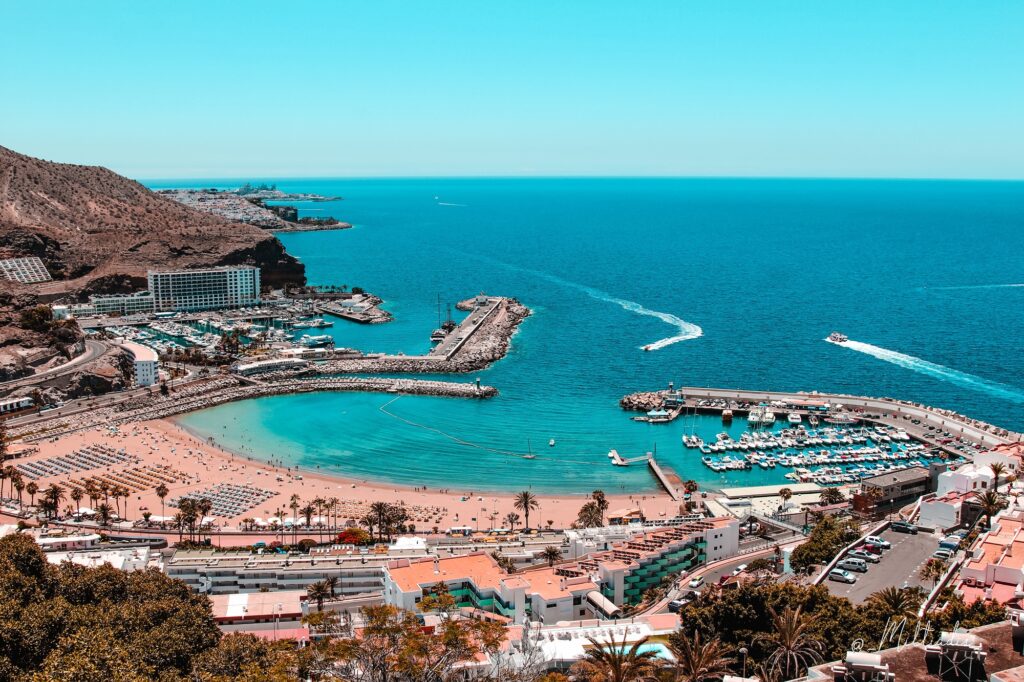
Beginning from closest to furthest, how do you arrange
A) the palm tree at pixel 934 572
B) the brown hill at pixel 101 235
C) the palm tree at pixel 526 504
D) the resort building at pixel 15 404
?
the palm tree at pixel 934 572 → the palm tree at pixel 526 504 → the resort building at pixel 15 404 → the brown hill at pixel 101 235

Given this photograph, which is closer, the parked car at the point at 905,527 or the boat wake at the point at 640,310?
the parked car at the point at 905,527

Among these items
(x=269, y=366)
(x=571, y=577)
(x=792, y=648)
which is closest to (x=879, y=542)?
(x=571, y=577)

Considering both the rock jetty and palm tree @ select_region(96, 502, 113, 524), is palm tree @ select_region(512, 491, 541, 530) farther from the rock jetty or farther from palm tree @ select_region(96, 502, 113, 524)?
palm tree @ select_region(96, 502, 113, 524)

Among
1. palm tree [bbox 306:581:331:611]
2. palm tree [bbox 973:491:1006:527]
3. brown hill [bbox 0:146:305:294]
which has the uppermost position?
brown hill [bbox 0:146:305:294]

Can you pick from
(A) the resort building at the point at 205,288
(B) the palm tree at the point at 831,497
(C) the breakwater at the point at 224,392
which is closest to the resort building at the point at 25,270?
(A) the resort building at the point at 205,288

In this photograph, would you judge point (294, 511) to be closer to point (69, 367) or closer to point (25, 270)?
point (69, 367)

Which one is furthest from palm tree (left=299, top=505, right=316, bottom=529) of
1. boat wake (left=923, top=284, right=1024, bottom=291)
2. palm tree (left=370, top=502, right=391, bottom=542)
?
boat wake (left=923, top=284, right=1024, bottom=291)

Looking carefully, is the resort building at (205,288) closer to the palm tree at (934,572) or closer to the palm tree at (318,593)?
the palm tree at (318,593)
